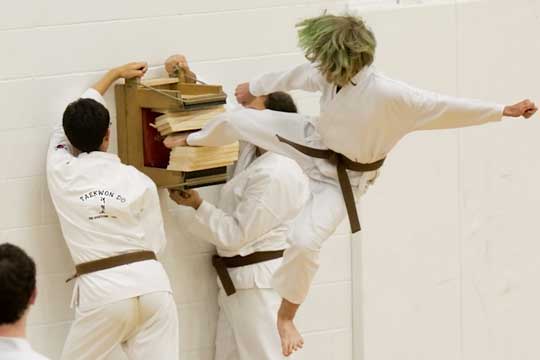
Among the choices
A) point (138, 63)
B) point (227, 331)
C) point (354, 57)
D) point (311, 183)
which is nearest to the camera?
point (354, 57)

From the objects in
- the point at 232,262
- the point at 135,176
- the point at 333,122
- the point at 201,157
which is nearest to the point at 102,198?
the point at 135,176

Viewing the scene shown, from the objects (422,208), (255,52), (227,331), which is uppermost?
(255,52)

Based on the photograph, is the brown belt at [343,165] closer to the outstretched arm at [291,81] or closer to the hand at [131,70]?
the outstretched arm at [291,81]

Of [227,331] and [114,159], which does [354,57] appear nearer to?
[114,159]

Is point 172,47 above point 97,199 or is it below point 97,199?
above

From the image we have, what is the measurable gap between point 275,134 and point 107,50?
985 millimetres

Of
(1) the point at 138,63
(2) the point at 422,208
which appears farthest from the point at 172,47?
(2) the point at 422,208

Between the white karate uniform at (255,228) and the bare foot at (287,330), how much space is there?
0.60m

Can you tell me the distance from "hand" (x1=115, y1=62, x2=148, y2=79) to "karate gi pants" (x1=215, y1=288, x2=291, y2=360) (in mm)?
1058

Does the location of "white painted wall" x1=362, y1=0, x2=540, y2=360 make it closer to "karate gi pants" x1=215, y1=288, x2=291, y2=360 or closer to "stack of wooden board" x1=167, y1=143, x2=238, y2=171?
"karate gi pants" x1=215, y1=288, x2=291, y2=360

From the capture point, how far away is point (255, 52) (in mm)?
5516

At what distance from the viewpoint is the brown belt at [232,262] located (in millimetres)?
5512

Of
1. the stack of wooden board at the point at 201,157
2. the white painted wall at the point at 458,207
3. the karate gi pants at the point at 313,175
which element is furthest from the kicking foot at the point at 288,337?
the white painted wall at the point at 458,207

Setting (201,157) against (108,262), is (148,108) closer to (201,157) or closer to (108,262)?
(201,157)
